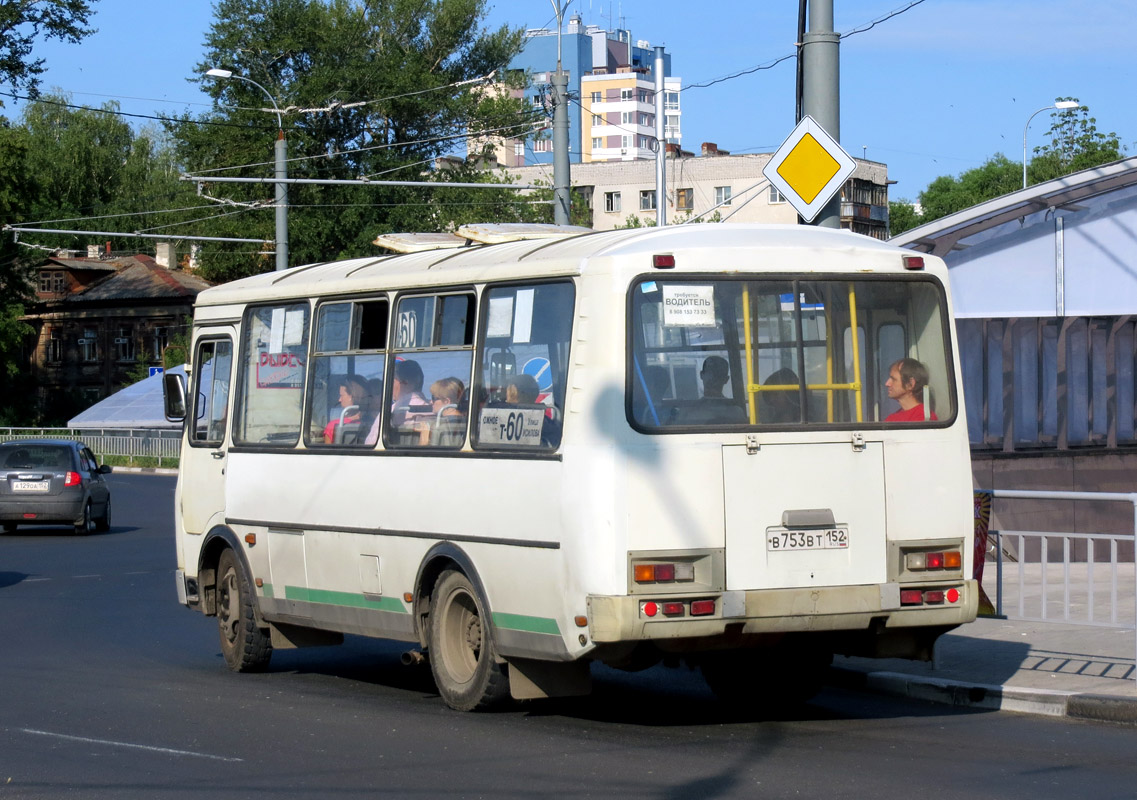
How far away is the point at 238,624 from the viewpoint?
12.5m

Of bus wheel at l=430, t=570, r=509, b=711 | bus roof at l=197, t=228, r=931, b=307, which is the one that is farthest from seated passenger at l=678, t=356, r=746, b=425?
bus wheel at l=430, t=570, r=509, b=711

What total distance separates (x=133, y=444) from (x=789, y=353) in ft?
172

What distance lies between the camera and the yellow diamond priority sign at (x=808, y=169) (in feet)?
39.4

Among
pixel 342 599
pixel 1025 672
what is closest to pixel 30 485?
pixel 342 599

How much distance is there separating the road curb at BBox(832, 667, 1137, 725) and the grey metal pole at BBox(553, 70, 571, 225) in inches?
445

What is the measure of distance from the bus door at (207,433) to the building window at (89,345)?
3421 inches

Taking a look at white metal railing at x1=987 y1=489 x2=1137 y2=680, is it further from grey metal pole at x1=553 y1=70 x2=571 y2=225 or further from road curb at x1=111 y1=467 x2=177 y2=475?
road curb at x1=111 y1=467 x2=177 y2=475

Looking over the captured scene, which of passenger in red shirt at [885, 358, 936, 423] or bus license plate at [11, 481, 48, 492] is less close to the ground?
passenger in red shirt at [885, 358, 936, 423]

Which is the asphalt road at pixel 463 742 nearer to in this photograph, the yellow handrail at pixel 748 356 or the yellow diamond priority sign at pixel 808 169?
the yellow handrail at pixel 748 356

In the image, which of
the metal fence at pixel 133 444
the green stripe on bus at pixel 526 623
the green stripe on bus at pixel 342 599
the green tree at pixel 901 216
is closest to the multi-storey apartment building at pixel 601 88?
the green tree at pixel 901 216

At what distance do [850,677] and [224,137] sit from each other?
196 ft

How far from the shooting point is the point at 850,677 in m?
11.2

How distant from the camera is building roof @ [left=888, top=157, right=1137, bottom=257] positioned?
18688mm

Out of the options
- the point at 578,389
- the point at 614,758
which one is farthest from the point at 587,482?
the point at 614,758
